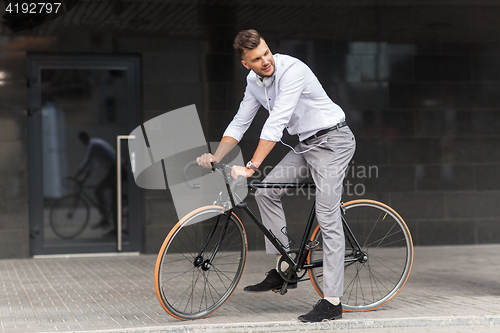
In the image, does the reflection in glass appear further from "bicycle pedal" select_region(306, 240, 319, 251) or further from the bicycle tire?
"bicycle pedal" select_region(306, 240, 319, 251)

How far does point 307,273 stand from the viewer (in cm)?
421

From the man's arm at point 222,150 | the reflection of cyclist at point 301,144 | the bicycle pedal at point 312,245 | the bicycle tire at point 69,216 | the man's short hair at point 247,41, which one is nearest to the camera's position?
the man's short hair at point 247,41

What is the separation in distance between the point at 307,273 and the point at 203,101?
373 cm

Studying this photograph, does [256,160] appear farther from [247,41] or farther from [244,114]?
[247,41]

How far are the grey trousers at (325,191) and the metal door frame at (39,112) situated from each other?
141 inches

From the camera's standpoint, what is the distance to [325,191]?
4035 mm

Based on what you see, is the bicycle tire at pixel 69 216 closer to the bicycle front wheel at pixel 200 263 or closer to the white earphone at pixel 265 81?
the bicycle front wheel at pixel 200 263

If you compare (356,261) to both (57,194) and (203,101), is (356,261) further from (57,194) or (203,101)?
(57,194)

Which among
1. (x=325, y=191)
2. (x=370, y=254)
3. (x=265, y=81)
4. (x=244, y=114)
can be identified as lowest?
(x=370, y=254)

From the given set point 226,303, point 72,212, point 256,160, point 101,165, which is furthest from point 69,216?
point 256,160

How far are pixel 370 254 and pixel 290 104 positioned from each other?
1351mm

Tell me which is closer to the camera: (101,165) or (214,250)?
(214,250)

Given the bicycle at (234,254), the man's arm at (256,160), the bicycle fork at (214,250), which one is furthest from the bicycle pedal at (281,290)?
the man's arm at (256,160)

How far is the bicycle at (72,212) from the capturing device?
7.29 meters
